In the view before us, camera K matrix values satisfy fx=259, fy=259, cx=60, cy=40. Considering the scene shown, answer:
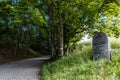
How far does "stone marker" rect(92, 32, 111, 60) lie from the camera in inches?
515

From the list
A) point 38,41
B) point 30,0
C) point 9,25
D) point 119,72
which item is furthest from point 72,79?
point 38,41

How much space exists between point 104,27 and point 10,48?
17.2 m

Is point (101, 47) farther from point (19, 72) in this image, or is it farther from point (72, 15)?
point (72, 15)

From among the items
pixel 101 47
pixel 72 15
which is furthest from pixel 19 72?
pixel 72 15

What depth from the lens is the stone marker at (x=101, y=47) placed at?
1308 centimetres

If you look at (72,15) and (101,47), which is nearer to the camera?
(101,47)

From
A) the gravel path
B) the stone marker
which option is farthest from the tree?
the stone marker

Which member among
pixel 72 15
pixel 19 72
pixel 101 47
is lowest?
pixel 19 72

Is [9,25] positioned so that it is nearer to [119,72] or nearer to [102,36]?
[102,36]

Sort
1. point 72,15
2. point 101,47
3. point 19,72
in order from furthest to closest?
point 72,15 → point 19,72 → point 101,47

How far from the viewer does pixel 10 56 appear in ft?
111

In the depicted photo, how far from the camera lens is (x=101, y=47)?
13312 mm

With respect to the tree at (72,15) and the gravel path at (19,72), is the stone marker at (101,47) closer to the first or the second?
the gravel path at (19,72)

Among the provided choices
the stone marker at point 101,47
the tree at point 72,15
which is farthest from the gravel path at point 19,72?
the tree at point 72,15
